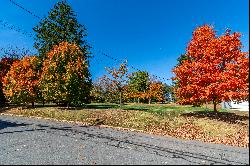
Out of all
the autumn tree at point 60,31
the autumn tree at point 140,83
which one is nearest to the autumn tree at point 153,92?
the autumn tree at point 140,83

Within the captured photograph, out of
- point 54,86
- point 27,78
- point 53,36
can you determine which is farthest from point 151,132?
point 53,36

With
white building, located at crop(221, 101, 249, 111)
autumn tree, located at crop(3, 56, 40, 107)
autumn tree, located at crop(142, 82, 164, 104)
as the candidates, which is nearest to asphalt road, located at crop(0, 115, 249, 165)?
white building, located at crop(221, 101, 249, 111)

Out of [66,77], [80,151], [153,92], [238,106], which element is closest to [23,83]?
[66,77]

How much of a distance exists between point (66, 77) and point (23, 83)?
22.6 feet

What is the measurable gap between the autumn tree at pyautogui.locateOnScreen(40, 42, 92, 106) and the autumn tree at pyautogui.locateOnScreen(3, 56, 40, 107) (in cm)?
189

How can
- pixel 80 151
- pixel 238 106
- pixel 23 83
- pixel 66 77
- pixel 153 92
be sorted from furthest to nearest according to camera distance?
pixel 153 92 < pixel 23 83 < pixel 66 77 < pixel 80 151 < pixel 238 106

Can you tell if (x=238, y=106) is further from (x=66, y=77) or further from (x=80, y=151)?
(x=66, y=77)

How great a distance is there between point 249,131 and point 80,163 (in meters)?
8.88

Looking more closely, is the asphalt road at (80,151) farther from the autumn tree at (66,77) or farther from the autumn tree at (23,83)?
the autumn tree at (23,83)

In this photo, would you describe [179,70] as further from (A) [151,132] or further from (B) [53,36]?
(B) [53,36]

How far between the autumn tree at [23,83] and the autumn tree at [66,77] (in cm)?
189

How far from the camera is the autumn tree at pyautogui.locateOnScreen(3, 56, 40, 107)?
36219 millimetres

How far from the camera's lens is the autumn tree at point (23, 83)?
3622 cm

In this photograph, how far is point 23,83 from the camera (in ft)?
119
